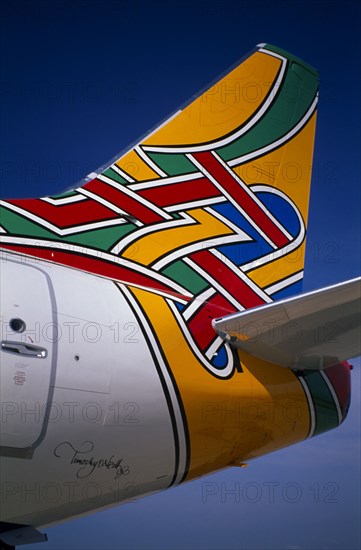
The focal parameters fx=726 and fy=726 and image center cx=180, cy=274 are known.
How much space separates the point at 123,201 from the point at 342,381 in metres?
2.47

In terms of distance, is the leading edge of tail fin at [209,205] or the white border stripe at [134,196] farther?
the white border stripe at [134,196]

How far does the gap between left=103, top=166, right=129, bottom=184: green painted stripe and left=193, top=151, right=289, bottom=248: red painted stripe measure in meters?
0.84

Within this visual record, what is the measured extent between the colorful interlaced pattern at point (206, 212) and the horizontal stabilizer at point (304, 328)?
0.78ft

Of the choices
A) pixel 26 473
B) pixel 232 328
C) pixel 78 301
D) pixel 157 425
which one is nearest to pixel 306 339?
pixel 232 328

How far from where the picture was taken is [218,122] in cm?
673

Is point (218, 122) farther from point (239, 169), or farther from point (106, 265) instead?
point (106, 265)

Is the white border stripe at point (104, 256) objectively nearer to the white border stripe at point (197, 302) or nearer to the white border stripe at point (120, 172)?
the white border stripe at point (197, 302)

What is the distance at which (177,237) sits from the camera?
6090 millimetres

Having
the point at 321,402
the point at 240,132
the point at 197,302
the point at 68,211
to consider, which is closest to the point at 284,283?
the point at 321,402

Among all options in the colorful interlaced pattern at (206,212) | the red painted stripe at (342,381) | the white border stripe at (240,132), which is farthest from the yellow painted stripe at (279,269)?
the white border stripe at (240,132)

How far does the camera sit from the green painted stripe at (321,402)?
6.00m

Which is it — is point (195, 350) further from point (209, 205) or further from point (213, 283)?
point (209, 205)

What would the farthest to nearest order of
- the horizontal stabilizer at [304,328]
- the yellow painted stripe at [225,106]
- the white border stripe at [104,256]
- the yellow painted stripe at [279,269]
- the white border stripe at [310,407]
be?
the yellow painted stripe at [279,269], the yellow painted stripe at [225,106], the white border stripe at [310,407], the white border stripe at [104,256], the horizontal stabilizer at [304,328]

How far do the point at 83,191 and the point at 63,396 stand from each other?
1.92m
